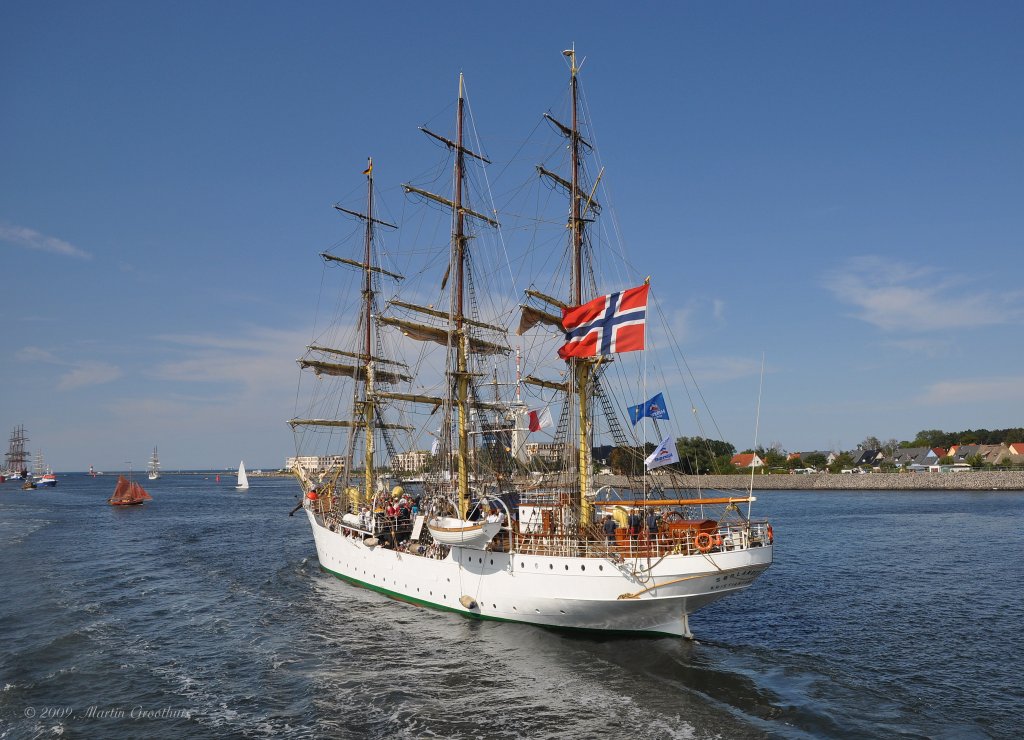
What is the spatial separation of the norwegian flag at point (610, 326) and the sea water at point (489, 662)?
33.0ft

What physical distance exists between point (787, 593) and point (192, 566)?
3377 centimetres

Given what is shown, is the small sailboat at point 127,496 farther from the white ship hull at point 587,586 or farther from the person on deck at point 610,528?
the person on deck at point 610,528

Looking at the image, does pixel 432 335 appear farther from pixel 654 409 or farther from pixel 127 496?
pixel 127 496

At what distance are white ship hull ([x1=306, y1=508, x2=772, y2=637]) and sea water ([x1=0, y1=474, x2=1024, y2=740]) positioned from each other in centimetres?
65

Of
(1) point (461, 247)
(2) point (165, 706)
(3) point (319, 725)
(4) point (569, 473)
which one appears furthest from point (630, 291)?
(2) point (165, 706)

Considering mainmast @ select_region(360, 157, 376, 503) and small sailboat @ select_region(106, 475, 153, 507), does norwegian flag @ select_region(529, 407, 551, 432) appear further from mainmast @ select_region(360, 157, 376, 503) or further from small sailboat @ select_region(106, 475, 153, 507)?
small sailboat @ select_region(106, 475, 153, 507)

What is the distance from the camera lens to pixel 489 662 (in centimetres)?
2017

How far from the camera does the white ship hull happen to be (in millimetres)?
20547

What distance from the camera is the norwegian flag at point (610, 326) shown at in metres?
22.6

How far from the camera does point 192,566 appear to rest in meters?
39.7

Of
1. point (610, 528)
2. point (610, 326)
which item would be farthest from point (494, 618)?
point (610, 326)

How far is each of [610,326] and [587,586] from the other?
898cm

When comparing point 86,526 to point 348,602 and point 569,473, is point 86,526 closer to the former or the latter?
point 348,602

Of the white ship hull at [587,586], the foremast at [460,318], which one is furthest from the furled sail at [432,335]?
the white ship hull at [587,586]
